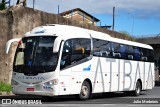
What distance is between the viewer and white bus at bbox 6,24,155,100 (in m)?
16.2

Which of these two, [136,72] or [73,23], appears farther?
[73,23]

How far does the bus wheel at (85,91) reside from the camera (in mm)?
17775

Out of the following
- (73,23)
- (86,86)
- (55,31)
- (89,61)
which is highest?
(73,23)

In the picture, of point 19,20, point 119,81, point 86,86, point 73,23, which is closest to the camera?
point 86,86

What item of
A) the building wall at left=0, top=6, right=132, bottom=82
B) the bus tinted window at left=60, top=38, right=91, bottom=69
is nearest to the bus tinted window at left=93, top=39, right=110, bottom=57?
the bus tinted window at left=60, top=38, right=91, bottom=69

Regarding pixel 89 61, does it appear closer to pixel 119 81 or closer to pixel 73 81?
pixel 73 81

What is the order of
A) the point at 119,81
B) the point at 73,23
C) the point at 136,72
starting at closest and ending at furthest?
the point at 119,81, the point at 136,72, the point at 73,23

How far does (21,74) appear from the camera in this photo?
16.6m

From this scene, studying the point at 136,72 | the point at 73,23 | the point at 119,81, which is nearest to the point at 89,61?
the point at 119,81

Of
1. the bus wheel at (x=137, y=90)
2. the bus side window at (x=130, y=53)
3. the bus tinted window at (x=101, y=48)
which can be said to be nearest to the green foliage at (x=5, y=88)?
the bus tinted window at (x=101, y=48)

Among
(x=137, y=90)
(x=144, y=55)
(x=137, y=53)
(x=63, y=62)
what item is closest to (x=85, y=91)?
(x=63, y=62)

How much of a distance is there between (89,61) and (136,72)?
5.98m

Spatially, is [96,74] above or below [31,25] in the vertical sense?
below

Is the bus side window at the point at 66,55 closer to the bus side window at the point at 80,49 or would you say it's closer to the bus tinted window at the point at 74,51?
the bus tinted window at the point at 74,51
